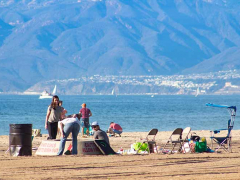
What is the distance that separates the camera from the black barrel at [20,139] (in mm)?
15048

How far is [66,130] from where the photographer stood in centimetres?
1466

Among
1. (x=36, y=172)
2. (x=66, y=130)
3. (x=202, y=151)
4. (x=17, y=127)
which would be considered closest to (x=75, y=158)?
(x=66, y=130)

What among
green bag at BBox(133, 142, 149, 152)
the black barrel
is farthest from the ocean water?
the black barrel

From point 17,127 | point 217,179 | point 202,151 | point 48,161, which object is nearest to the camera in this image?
point 217,179

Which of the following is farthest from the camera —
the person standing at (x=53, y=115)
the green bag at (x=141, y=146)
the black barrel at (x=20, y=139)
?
the green bag at (x=141, y=146)

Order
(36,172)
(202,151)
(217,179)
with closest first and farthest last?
1. (217,179)
2. (36,172)
3. (202,151)

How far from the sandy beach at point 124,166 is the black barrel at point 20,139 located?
255 mm

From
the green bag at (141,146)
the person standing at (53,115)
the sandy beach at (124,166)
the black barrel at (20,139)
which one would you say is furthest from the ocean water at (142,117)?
the sandy beach at (124,166)

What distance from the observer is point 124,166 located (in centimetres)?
1309

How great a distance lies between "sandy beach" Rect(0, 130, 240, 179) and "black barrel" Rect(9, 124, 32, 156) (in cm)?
26

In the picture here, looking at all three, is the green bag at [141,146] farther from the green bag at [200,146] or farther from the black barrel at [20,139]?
the black barrel at [20,139]

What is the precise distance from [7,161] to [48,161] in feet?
2.96

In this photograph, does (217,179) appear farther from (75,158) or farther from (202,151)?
(202,151)

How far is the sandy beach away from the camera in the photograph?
38.0 feet
